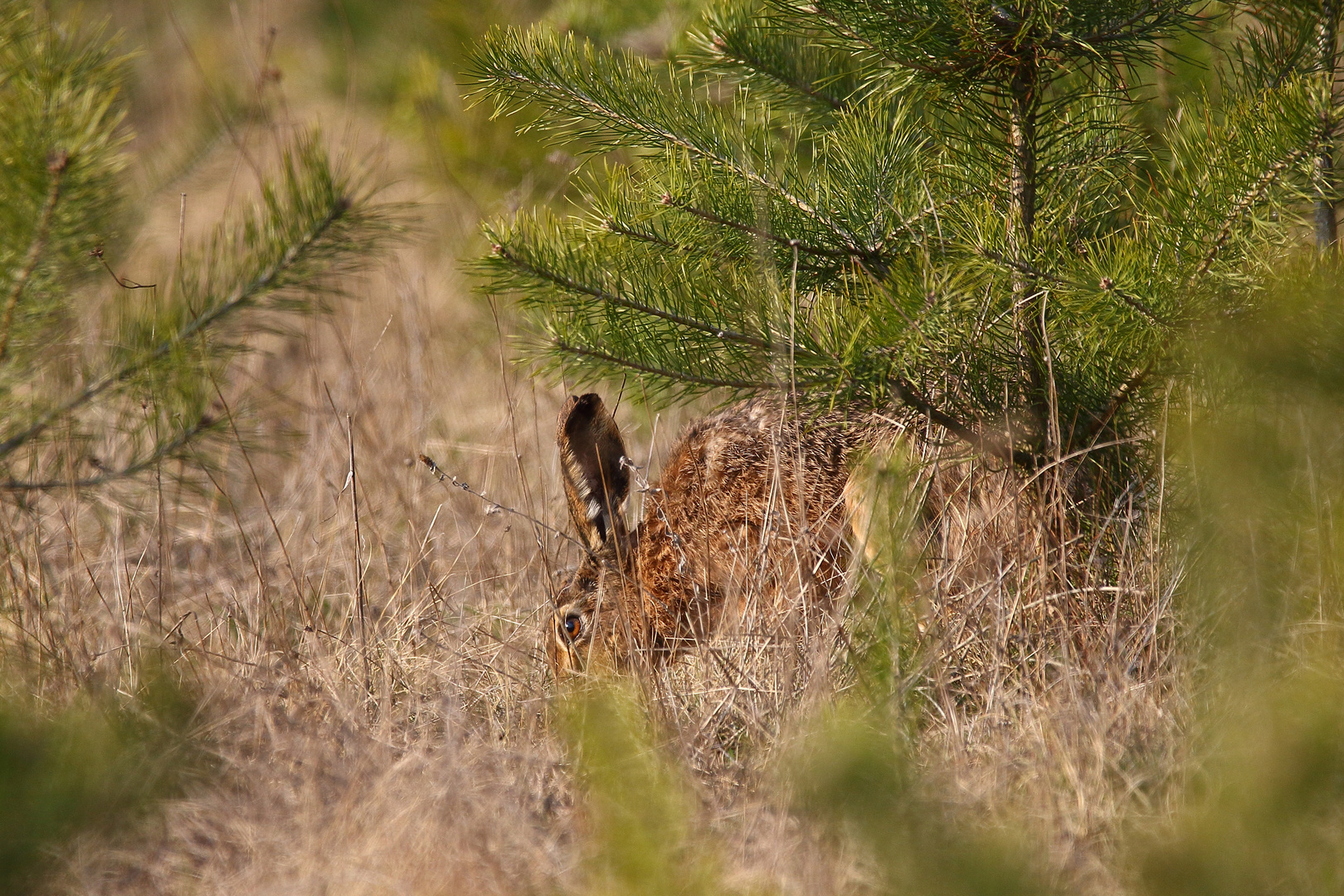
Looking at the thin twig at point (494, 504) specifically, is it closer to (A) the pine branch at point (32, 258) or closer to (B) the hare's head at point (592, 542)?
(B) the hare's head at point (592, 542)

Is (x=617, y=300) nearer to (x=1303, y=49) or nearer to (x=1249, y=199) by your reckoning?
(x=1249, y=199)

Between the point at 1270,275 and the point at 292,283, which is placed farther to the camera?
the point at 292,283

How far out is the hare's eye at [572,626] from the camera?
11.3 ft

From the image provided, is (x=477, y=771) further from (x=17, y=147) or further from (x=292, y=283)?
(x=17, y=147)

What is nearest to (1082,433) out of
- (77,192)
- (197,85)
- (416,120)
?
(77,192)

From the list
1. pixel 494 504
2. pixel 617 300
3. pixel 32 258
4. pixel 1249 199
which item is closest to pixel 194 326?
pixel 32 258

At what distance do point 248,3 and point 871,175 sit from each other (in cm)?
1197

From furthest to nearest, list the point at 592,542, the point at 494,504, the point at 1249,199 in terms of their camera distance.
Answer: the point at 592,542
the point at 494,504
the point at 1249,199

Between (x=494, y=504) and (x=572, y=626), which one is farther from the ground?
(x=494, y=504)

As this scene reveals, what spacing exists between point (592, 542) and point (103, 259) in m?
1.70

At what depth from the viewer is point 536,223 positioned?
2945 millimetres

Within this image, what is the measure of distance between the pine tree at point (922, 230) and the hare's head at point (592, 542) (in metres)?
0.56

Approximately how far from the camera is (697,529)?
3887 mm

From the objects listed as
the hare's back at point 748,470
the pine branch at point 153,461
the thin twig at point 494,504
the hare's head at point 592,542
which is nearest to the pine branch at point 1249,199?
the hare's back at point 748,470
